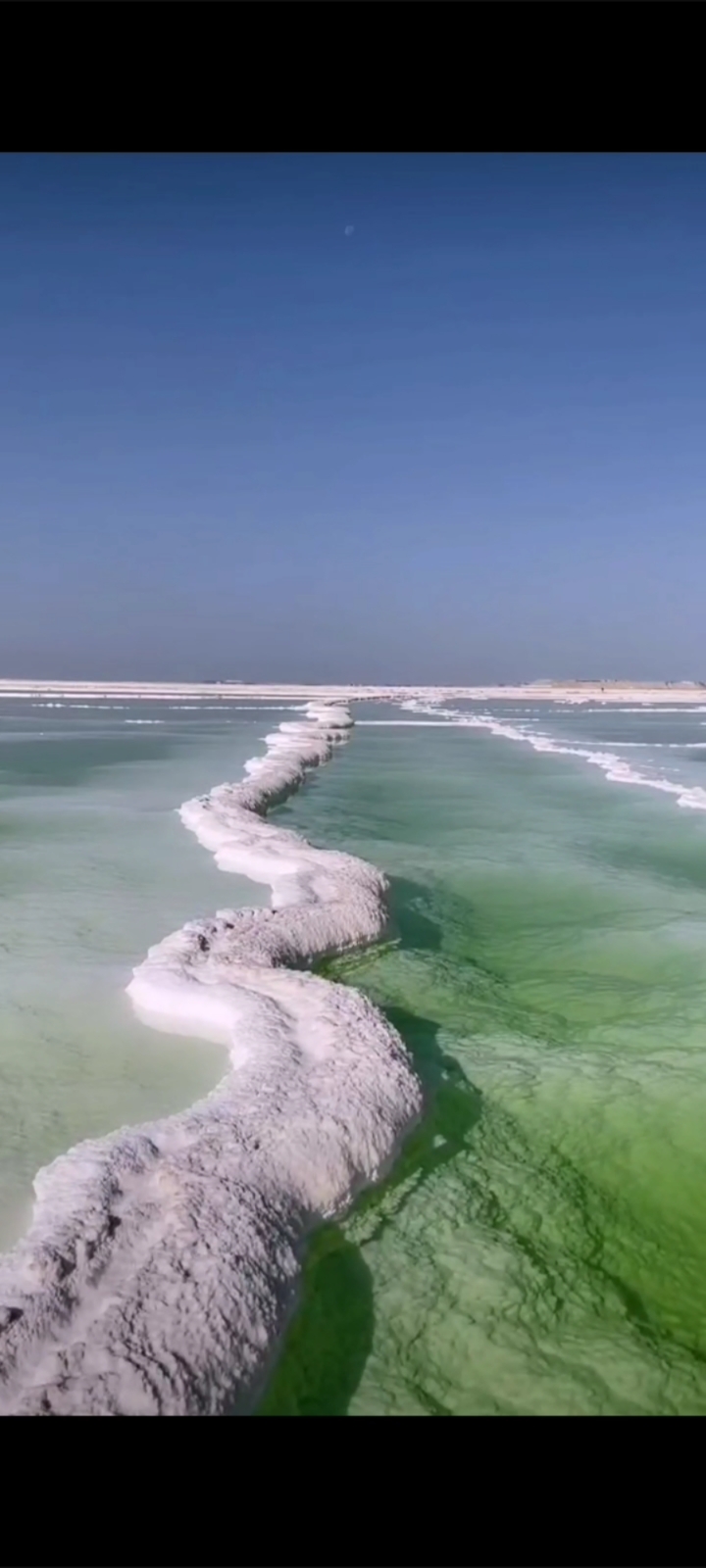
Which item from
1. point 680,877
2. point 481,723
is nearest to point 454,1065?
point 680,877

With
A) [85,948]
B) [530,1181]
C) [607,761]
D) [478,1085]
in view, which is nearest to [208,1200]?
[530,1181]

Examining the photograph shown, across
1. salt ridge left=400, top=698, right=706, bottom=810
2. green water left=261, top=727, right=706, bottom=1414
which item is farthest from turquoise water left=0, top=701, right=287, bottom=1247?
salt ridge left=400, top=698, right=706, bottom=810

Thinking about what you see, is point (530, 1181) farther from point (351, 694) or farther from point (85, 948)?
point (351, 694)

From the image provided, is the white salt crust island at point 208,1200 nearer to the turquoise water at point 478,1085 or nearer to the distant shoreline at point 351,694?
the turquoise water at point 478,1085

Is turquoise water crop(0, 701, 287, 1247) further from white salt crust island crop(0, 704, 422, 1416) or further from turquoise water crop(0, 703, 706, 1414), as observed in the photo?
white salt crust island crop(0, 704, 422, 1416)

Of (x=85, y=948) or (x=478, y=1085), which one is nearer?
(x=478, y=1085)

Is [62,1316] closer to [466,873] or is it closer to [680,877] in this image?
[466,873]
